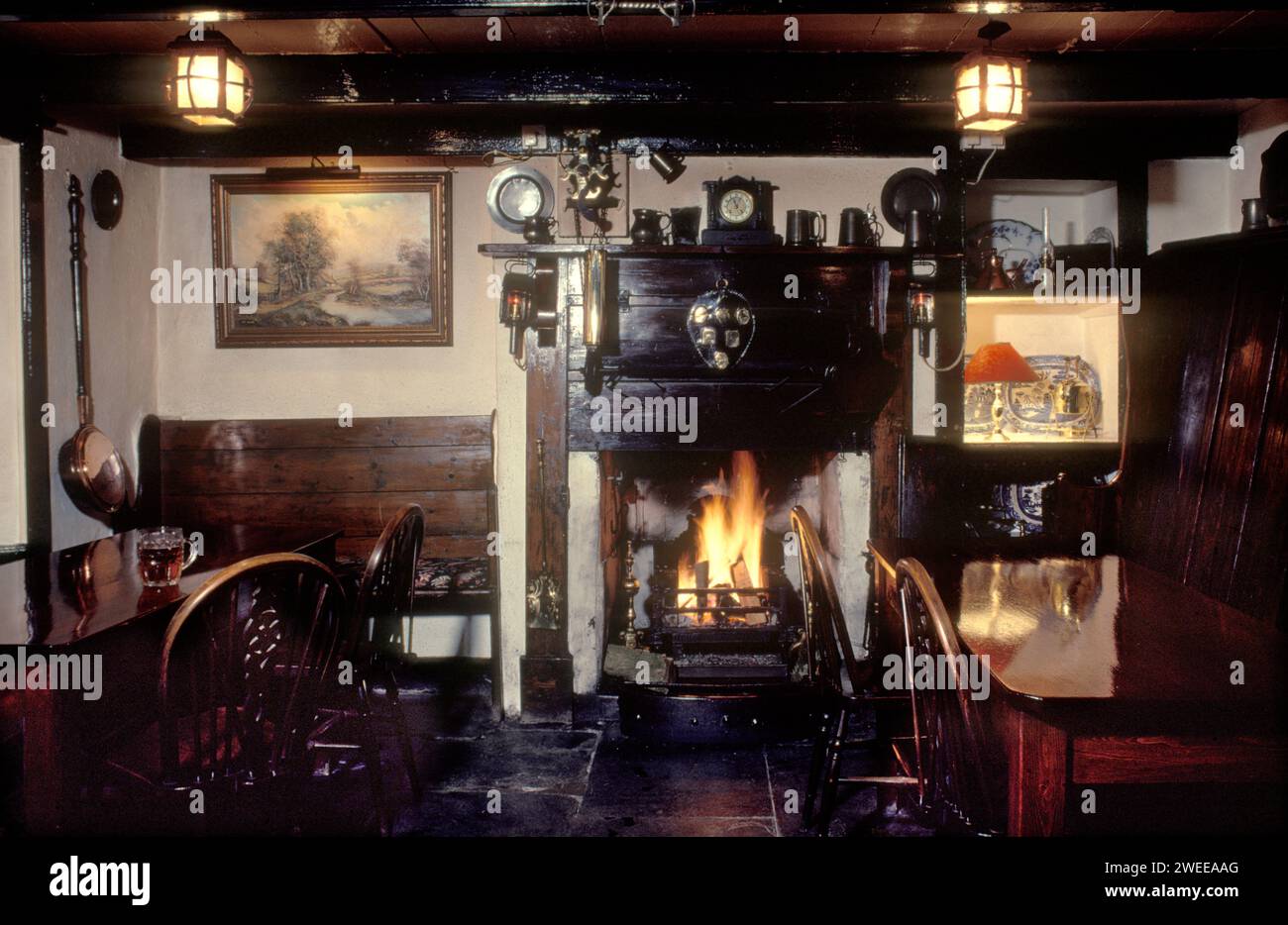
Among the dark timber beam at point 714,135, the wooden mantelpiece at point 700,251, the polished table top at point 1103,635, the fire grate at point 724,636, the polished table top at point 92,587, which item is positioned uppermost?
the dark timber beam at point 714,135

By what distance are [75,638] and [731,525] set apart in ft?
11.3

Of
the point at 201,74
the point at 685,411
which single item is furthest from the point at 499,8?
the point at 685,411

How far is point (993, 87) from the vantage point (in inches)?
119

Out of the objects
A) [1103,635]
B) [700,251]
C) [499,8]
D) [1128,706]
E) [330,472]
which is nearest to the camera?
[1128,706]

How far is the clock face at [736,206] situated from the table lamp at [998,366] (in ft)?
4.72

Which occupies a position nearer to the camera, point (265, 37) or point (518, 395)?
point (265, 37)

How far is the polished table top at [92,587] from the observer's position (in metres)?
2.12

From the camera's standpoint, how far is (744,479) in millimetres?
4812

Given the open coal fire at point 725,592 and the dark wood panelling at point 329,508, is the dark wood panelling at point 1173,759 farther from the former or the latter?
the dark wood panelling at point 329,508

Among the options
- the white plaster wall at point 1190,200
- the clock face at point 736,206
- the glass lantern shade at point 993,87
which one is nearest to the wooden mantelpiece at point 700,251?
the clock face at point 736,206

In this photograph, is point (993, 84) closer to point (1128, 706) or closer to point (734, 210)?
point (734, 210)

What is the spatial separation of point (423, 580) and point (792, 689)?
6.57 feet
